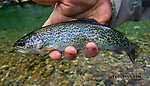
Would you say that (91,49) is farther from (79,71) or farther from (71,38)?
(79,71)

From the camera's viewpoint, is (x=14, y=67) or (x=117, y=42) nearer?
(x=117, y=42)

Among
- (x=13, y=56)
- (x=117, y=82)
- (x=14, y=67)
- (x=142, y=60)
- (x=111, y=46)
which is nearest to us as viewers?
(x=111, y=46)

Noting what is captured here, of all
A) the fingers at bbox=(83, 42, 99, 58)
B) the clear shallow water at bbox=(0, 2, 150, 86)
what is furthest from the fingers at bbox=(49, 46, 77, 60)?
the clear shallow water at bbox=(0, 2, 150, 86)

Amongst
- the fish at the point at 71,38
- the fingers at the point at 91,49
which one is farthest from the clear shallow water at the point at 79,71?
the fish at the point at 71,38

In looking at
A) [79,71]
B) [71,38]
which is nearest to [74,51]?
[71,38]

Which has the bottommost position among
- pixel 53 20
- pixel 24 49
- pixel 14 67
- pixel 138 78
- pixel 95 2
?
pixel 14 67

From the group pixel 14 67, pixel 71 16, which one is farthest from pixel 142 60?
pixel 14 67

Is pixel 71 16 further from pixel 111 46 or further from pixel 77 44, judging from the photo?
pixel 111 46

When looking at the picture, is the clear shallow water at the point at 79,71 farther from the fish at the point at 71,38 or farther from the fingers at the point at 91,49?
the fish at the point at 71,38

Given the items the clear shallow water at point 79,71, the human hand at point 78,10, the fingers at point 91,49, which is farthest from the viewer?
the clear shallow water at point 79,71
